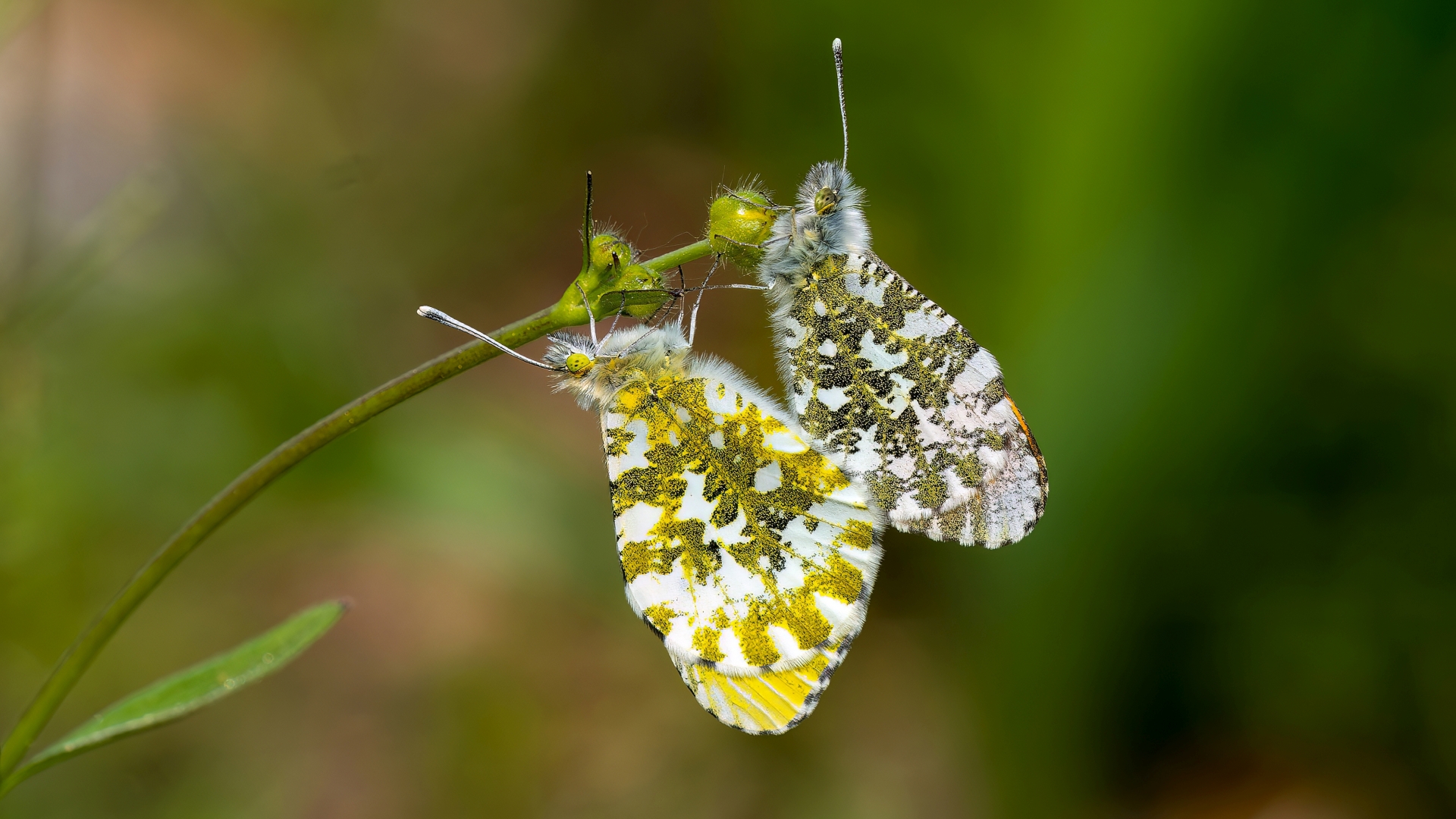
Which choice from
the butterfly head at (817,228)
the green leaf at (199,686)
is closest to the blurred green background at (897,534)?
the green leaf at (199,686)

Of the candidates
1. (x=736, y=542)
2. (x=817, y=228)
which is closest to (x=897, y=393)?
(x=817, y=228)

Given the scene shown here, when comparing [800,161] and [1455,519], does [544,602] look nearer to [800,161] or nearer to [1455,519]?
[800,161]

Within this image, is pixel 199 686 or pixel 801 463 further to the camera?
pixel 801 463

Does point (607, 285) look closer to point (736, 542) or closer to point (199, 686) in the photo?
point (736, 542)

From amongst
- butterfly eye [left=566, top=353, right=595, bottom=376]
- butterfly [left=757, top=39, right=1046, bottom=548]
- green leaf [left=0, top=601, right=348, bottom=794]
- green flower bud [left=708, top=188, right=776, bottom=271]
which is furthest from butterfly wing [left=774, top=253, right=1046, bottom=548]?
green leaf [left=0, top=601, right=348, bottom=794]

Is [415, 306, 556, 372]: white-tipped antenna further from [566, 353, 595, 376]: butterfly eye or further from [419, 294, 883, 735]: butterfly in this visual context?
[419, 294, 883, 735]: butterfly

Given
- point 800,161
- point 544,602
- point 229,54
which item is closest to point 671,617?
point 544,602
